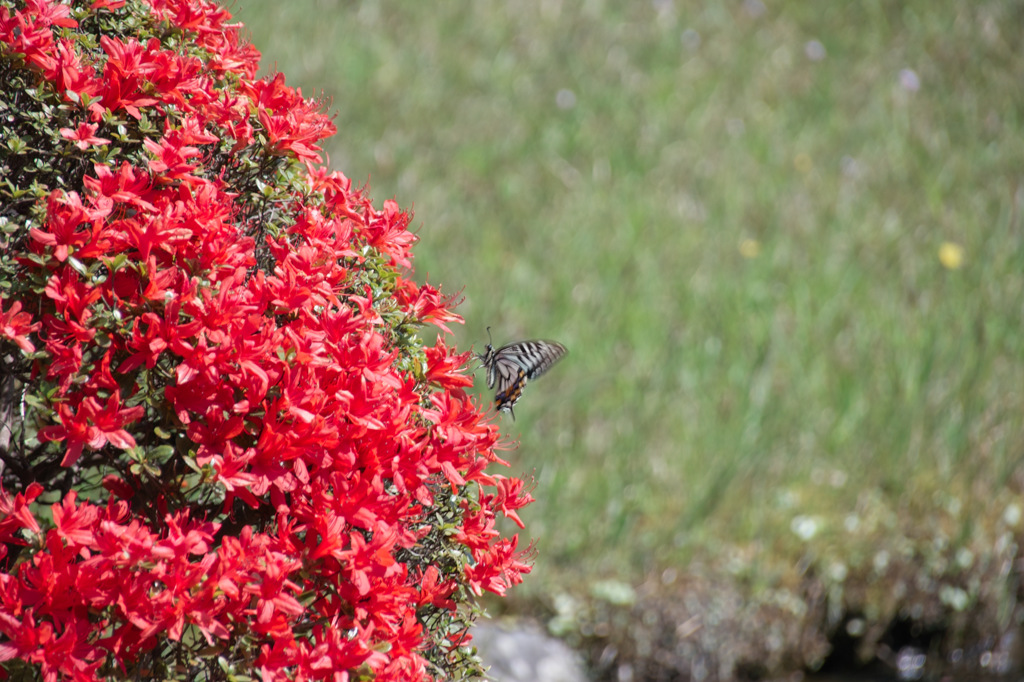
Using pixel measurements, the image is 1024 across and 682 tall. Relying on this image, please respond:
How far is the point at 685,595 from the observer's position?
3.92 metres

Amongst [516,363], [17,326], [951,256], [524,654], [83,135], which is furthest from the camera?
[951,256]

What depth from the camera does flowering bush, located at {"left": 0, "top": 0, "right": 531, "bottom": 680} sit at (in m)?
1.61

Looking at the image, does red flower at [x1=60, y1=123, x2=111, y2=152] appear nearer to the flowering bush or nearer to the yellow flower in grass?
the flowering bush

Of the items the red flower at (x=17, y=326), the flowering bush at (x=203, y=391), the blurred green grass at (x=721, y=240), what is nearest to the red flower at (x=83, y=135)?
the flowering bush at (x=203, y=391)

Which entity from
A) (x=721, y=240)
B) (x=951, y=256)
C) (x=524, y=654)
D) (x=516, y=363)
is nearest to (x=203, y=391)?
(x=516, y=363)

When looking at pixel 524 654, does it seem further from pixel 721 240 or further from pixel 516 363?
pixel 721 240

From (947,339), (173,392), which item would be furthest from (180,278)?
(947,339)

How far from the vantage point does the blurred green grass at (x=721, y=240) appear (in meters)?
4.43

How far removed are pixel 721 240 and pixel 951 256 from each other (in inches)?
58.8

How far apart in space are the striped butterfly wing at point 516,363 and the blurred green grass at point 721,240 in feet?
3.06

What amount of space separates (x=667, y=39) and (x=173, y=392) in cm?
767

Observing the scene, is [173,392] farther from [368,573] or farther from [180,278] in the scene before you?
[368,573]

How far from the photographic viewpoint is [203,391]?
1.67 metres

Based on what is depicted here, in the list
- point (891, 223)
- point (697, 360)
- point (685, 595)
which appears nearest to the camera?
point (685, 595)
